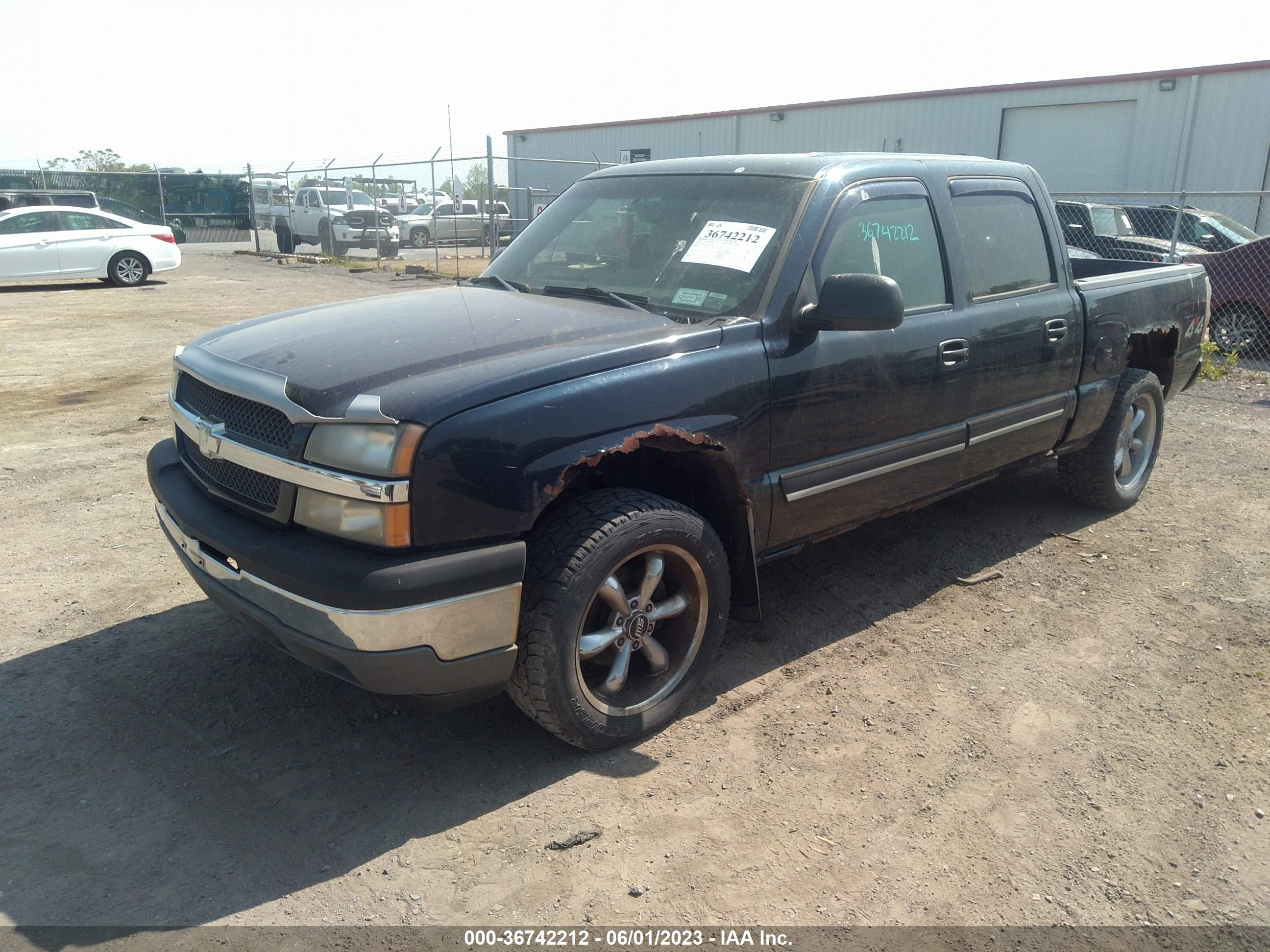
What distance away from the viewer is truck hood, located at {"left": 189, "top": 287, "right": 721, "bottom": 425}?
9.37ft

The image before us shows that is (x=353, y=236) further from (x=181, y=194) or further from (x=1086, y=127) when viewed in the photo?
(x=1086, y=127)

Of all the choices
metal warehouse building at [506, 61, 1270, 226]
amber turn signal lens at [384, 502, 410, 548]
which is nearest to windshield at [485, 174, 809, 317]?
amber turn signal lens at [384, 502, 410, 548]

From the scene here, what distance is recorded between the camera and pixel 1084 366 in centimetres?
505

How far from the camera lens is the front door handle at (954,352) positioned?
412 cm

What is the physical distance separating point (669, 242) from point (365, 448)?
5.68ft

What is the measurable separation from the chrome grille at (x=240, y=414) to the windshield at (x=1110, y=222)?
12.9 meters

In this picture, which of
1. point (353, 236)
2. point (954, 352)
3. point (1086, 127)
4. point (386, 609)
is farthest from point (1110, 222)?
point (353, 236)

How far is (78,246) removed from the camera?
17312mm

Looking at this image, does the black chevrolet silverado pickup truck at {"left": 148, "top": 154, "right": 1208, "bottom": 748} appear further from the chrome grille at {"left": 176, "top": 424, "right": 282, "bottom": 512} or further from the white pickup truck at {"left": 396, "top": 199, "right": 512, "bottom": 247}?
the white pickup truck at {"left": 396, "top": 199, "right": 512, "bottom": 247}

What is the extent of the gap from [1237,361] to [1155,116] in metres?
13.2

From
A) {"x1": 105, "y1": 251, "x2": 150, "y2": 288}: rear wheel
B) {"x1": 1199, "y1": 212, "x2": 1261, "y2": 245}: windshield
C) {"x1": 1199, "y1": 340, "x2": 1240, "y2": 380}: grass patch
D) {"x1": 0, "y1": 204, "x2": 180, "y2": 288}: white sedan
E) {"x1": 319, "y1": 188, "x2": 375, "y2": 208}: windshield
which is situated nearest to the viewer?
{"x1": 1199, "y1": 340, "x2": 1240, "y2": 380}: grass patch

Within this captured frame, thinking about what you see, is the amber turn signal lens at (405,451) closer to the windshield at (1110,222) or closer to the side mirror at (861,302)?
the side mirror at (861,302)

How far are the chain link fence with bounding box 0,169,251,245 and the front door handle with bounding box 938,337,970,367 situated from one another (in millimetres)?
31372

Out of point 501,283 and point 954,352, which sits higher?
point 501,283
